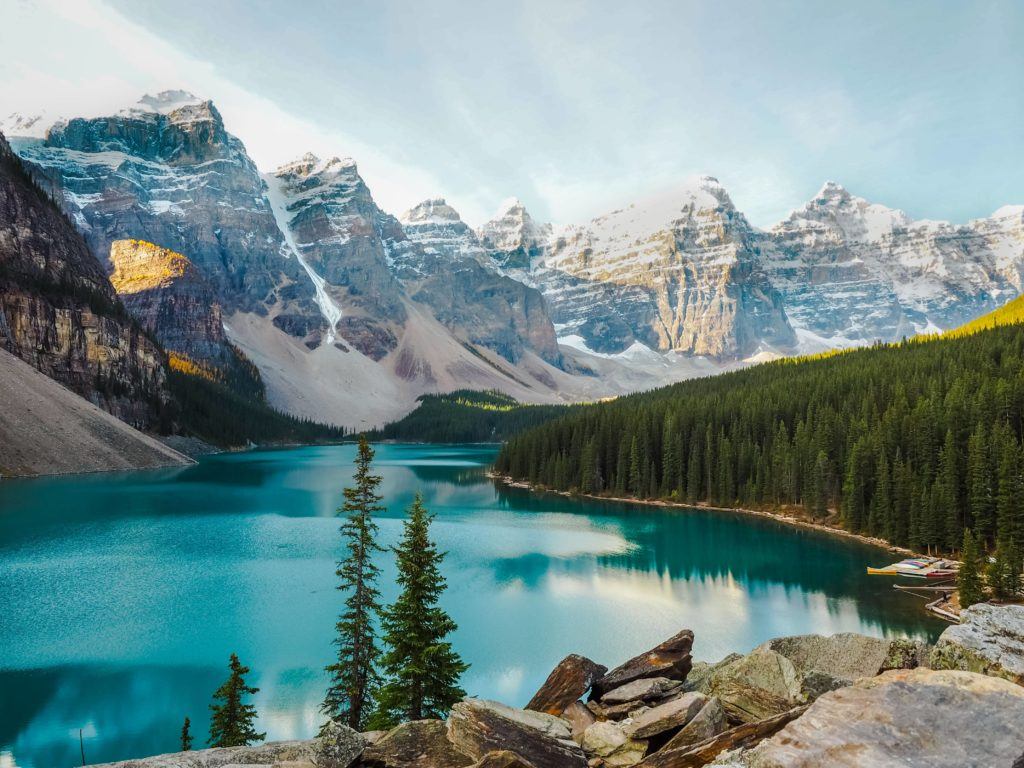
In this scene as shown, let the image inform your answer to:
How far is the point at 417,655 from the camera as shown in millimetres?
15828

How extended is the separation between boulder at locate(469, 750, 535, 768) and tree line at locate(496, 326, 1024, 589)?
33.6 metres

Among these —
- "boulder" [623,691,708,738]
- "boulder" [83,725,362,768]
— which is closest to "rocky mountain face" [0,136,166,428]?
"boulder" [83,725,362,768]

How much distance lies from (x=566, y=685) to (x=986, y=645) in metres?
8.06

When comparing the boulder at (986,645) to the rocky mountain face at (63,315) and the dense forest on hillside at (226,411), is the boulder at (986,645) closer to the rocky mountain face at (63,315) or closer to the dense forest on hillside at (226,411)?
the rocky mountain face at (63,315)

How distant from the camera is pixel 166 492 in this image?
7362cm

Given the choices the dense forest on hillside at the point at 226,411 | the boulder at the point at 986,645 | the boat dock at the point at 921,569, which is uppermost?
the dense forest on hillside at the point at 226,411

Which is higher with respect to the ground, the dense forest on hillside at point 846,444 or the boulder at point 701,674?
the dense forest on hillside at point 846,444

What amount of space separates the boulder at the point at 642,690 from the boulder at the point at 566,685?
827 mm

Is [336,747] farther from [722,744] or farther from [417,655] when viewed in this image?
[417,655]

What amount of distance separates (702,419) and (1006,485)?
3885cm

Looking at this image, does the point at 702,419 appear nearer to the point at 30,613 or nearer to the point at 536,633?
the point at 536,633

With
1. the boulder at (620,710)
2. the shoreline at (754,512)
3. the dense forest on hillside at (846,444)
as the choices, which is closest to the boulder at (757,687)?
the boulder at (620,710)

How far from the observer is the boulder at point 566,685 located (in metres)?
13.5

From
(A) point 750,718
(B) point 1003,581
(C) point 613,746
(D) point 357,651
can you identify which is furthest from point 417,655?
(B) point 1003,581
